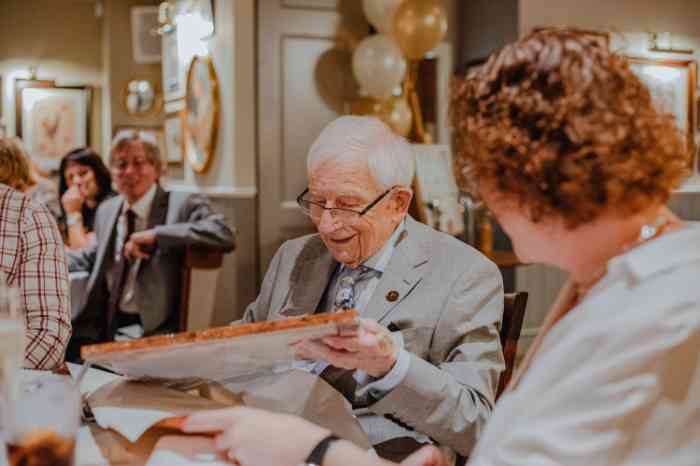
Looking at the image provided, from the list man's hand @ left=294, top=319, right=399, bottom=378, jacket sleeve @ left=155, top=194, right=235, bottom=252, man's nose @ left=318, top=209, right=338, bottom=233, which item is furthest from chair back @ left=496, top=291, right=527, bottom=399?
jacket sleeve @ left=155, top=194, right=235, bottom=252

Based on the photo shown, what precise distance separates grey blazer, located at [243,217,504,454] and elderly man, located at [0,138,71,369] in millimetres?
497


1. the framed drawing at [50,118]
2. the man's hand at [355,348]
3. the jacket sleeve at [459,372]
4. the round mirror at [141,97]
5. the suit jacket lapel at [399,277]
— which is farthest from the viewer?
the framed drawing at [50,118]

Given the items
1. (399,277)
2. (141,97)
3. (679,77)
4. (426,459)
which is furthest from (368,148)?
(141,97)

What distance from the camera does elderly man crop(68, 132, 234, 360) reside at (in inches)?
144

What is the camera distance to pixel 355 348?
124 cm

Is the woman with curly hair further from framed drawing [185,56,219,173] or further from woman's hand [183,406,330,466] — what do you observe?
framed drawing [185,56,219,173]

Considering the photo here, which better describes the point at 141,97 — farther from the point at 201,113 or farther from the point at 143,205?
the point at 143,205

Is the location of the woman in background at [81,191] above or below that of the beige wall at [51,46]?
below

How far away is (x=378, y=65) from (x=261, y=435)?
4.36 metres

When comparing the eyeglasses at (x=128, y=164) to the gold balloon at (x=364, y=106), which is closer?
the eyeglasses at (x=128, y=164)

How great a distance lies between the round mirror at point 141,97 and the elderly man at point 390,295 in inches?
255

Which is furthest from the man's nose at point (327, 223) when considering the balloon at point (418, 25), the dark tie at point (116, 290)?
the balloon at point (418, 25)

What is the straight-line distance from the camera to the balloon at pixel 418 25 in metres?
5.22

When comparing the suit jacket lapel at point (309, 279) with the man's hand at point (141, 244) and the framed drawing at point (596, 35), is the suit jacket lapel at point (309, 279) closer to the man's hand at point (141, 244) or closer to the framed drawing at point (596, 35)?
the framed drawing at point (596, 35)
